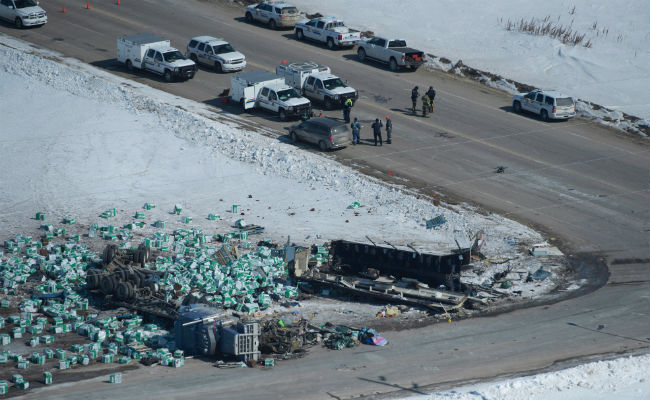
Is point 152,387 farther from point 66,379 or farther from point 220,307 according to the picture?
point 220,307

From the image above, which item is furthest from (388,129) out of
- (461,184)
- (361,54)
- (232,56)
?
(361,54)

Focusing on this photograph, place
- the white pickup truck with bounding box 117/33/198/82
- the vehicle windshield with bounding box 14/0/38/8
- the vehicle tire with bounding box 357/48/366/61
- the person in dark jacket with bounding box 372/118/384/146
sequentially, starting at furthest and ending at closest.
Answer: the vehicle windshield with bounding box 14/0/38/8 < the vehicle tire with bounding box 357/48/366/61 < the white pickup truck with bounding box 117/33/198/82 < the person in dark jacket with bounding box 372/118/384/146

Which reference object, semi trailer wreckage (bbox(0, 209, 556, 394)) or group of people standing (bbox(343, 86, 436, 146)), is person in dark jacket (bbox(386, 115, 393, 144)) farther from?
semi trailer wreckage (bbox(0, 209, 556, 394))

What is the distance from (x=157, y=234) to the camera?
92.7 ft

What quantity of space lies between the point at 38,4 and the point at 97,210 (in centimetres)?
2644

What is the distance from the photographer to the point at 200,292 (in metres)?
24.4

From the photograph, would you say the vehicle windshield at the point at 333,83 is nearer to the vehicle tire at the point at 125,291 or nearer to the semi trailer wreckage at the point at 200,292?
the semi trailer wreckage at the point at 200,292

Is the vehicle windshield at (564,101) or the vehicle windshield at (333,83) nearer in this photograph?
the vehicle windshield at (564,101)

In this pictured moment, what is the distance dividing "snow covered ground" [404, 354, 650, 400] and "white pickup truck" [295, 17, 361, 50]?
30.5 metres

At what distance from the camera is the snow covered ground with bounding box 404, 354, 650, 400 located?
1841 centimetres

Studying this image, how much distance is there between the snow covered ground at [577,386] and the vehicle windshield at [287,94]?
21388 millimetres

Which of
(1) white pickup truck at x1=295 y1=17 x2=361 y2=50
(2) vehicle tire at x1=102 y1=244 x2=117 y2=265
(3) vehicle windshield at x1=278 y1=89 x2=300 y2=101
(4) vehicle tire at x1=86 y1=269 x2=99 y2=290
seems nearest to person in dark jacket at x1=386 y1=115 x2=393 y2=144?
(3) vehicle windshield at x1=278 y1=89 x2=300 y2=101

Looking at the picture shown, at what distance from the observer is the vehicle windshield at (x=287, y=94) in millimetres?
37938

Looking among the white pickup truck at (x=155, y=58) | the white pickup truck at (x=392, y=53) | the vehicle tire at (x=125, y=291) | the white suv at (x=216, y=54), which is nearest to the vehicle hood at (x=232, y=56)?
the white suv at (x=216, y=54)
